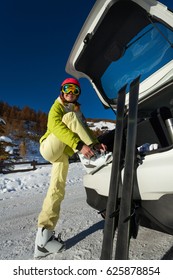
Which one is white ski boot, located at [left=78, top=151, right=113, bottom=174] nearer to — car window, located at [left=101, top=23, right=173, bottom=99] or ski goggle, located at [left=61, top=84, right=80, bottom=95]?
ski goggle, located at [left=61, top=84, right=80, bottom=95]

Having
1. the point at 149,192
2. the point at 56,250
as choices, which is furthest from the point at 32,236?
the point at 149,192

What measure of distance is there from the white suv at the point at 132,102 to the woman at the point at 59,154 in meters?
0.18

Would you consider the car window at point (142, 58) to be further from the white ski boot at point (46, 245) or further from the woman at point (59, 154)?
the white ski boot at point (46, 245)

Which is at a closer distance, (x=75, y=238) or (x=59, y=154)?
(x=59, y=154)

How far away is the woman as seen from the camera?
6.81ft

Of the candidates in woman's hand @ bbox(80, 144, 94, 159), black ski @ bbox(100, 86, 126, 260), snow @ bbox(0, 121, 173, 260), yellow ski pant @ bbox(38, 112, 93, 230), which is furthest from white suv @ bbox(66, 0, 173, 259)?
snow @ bbox(0, 121, 173, 260)

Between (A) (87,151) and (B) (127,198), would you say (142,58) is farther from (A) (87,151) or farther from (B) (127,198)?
(B) (127,198)

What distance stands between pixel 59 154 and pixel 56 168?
6.3 inches

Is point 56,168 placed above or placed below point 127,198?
above

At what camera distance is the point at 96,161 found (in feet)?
6.77

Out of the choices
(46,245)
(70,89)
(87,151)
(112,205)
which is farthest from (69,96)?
(46,245)

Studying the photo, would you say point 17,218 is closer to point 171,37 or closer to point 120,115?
point 120,115

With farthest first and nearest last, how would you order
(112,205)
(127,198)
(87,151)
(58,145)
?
(58,145) → (87,151) → (112,205) → (127,198)

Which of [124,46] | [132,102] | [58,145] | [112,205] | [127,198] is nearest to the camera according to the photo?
[127,198]
